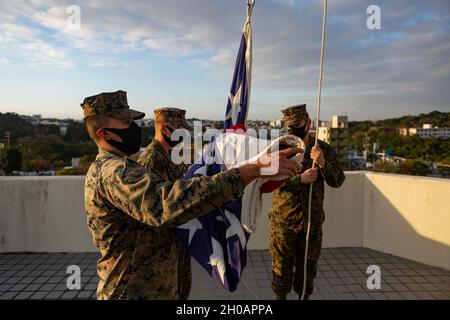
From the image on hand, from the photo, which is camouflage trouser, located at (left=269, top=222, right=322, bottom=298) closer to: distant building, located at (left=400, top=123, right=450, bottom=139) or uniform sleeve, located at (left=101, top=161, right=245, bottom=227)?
A: uniform sleeve, located at (left=101, top=161, right=245, bottom=227)

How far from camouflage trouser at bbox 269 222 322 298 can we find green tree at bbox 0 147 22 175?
4379 centimetres

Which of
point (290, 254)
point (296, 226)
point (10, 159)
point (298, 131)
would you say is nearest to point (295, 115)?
point (298, 131)

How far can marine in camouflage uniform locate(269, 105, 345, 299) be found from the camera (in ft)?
9.86

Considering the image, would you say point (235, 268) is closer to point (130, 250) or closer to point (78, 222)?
point (130, 250)

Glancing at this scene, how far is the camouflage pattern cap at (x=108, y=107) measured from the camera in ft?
5.04

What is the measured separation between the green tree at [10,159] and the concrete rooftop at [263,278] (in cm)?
4094

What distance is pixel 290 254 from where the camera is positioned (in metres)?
3.04

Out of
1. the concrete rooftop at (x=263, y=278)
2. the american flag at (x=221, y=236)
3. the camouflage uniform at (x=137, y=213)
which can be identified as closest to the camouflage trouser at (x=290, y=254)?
the concrete rooftop at (x=263, y=278)

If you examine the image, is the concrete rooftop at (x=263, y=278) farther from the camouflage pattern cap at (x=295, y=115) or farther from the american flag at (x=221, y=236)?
the camouflage pattern cap at (x=295, y=115)

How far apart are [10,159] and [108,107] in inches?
1762

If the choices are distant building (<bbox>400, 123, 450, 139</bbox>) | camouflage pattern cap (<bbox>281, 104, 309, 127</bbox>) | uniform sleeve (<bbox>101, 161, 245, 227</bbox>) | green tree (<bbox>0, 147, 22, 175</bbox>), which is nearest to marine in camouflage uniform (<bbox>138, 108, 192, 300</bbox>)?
camouflage pattern cap (<bbox>281, 104, 309, 127</bbox>)

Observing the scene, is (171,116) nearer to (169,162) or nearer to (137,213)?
(169,162)

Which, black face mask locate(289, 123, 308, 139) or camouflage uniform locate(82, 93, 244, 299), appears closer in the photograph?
camouflage uniform locate(82, 93, 244, 299)

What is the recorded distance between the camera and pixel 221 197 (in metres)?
1.11
